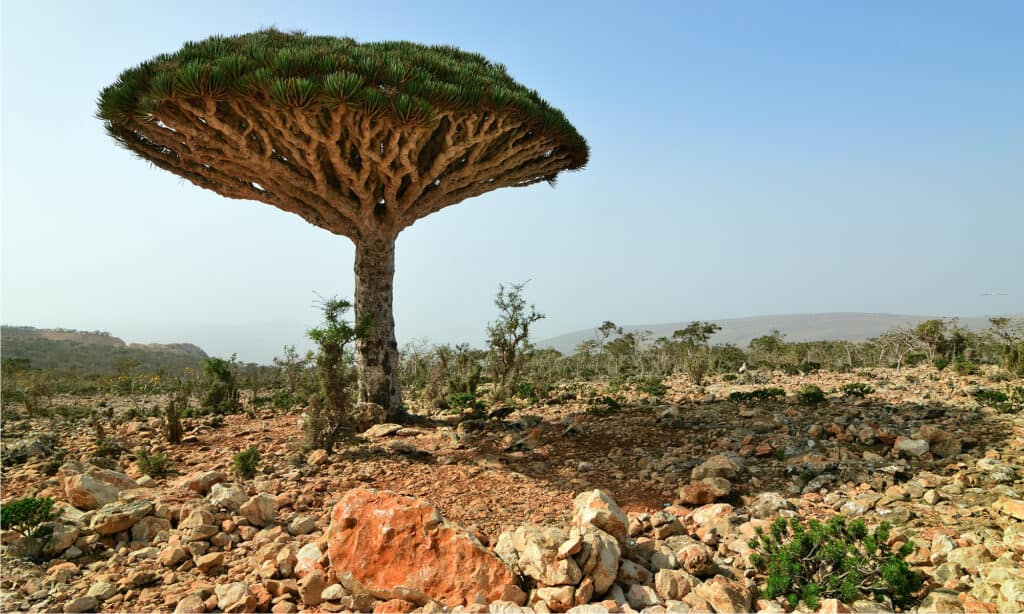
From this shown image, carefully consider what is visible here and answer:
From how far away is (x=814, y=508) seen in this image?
4.66 metres

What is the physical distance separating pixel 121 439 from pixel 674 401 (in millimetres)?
9222

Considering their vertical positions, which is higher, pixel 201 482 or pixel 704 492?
pixel 201 482

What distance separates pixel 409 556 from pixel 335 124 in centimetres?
591

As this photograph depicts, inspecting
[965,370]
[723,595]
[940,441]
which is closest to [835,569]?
[723,595]

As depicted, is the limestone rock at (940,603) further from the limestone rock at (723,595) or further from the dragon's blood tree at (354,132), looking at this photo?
the dragon's blood tree at (354,132)

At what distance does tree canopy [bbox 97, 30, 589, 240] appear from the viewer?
661 cm

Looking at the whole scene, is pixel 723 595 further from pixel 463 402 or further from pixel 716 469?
pixel 463 402

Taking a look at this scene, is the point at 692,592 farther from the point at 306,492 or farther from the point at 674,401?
the point at 674,401

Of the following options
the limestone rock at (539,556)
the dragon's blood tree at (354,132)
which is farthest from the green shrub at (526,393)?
the limestone rock at (539,556)

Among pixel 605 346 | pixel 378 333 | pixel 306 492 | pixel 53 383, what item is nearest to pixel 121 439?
pixel 378 333

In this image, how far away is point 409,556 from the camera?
3.24 meters

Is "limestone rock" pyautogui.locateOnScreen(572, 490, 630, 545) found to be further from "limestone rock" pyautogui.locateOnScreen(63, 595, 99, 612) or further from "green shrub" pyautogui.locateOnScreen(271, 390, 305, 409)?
"green shrub" pyautogui.locateOnScreen(271, 390, 305, 409)

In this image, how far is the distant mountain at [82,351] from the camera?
35.7 metres

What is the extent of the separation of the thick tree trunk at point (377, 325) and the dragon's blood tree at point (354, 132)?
0.02m
